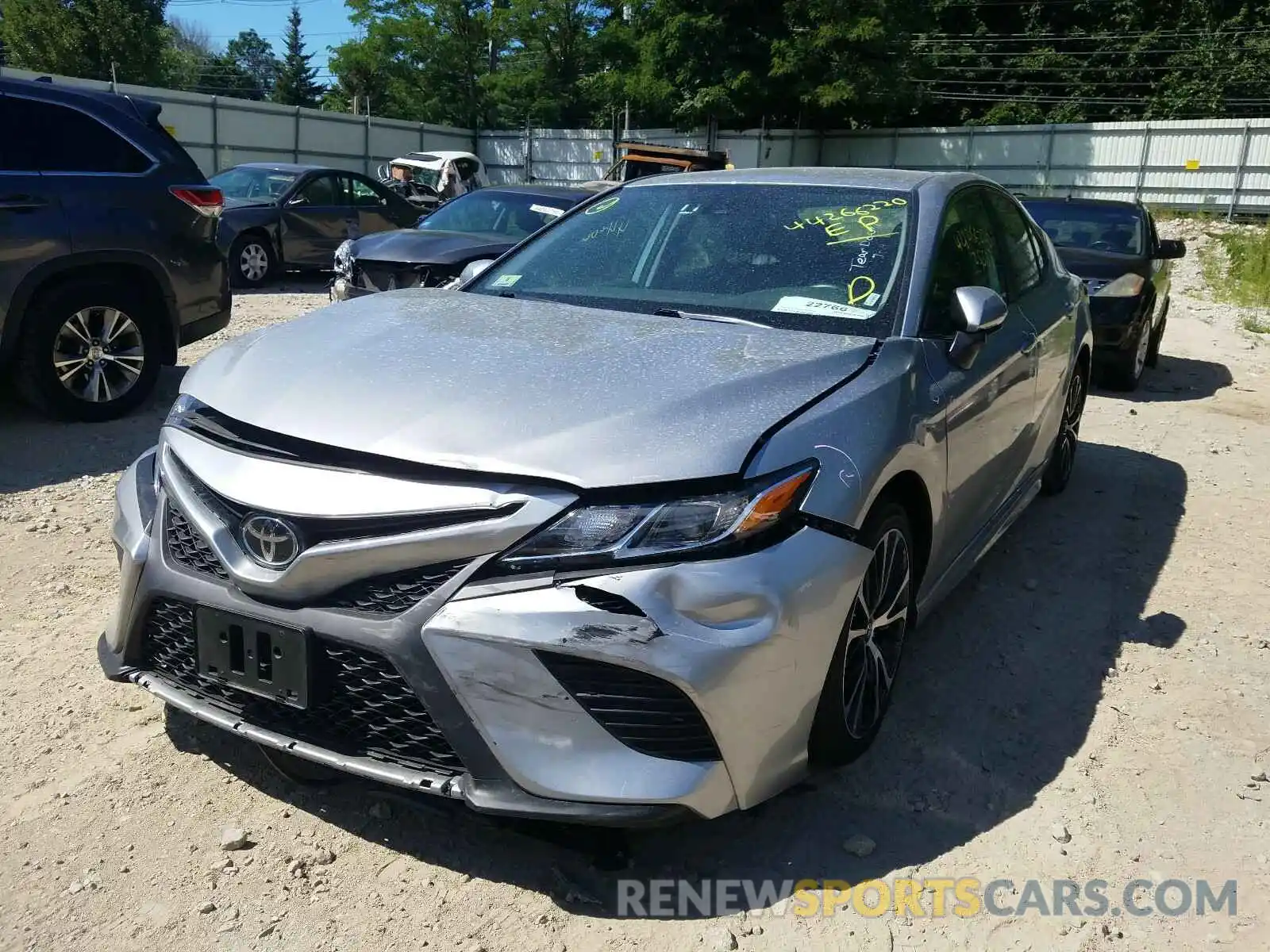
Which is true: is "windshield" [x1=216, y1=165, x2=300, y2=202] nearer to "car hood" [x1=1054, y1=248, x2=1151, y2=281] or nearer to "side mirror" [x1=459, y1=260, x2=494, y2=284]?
"car hood" [x1=1054, y1=248, x2=1151, y2=281]

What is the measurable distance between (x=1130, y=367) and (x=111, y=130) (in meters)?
7.45

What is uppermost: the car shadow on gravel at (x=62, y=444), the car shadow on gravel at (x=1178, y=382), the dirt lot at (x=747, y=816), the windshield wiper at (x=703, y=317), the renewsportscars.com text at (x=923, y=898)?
the windshield wiper at (x=703, y=317)

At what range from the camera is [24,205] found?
5.56m

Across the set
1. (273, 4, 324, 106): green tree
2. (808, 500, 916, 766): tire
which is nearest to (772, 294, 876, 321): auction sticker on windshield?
(808, 500, 916, 766): tire

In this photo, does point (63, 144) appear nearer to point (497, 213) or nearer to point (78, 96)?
point (78, 96)

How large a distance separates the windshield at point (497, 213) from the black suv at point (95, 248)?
3424 mm

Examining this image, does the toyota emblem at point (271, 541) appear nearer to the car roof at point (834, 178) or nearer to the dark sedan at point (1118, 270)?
the car roof at point (834, 178)

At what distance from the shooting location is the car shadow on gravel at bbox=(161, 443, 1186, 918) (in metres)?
2.53

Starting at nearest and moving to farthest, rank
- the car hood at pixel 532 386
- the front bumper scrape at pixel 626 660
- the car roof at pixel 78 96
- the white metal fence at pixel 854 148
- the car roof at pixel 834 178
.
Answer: the front bumper scrape at pixel 626 660, the car hood at pixel 532 386, the car roof at pixel 834 178, the car roof at pixel 78 96, the white metal fence at pixel 854 148

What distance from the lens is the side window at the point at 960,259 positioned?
3330 mm

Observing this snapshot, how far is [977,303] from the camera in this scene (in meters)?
3.19

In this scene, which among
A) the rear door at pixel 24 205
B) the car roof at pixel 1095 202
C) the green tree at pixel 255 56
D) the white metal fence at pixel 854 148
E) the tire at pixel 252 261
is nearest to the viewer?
the rear door at pixel 24 205

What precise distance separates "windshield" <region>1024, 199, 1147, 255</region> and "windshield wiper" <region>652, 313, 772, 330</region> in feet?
22.1

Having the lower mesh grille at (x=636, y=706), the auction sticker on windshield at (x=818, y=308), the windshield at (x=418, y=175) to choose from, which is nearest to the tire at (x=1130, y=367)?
the auction sticker on windshield at (x=818, y=308)
